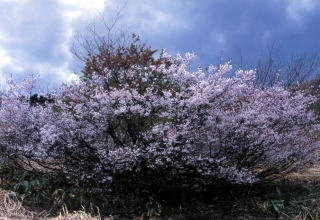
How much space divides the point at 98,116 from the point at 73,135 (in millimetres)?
628

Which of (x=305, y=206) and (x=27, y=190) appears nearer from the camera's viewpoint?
(x=305, y=206)

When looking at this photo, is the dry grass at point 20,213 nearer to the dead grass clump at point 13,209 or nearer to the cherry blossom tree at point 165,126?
the dead grass clump at point 13,209

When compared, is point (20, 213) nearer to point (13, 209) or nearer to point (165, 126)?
point (13, 209)

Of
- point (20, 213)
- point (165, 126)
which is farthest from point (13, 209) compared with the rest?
point (165, 126)

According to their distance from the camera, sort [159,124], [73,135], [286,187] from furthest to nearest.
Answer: [286,187] < [73,135] < [159,124]

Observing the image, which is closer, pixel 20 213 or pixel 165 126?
pixel 20 213

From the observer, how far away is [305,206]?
6.88 meters

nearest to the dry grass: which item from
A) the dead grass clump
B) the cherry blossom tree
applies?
the dead grass clump

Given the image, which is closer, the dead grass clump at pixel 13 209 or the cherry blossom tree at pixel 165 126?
the dead grass clump at pixel 13 209

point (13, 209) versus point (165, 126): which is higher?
point (165, 126)

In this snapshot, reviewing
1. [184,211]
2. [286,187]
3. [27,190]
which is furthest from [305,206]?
[27,190]

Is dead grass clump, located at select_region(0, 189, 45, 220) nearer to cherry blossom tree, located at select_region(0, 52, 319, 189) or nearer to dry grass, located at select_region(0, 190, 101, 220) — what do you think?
dry grass, located at select_region(0, 190, 101, 220)

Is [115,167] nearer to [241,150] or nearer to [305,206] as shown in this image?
[241,150]


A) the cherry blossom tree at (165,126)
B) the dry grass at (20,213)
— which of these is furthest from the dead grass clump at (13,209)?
the cherry blossom tree at (165,126)
